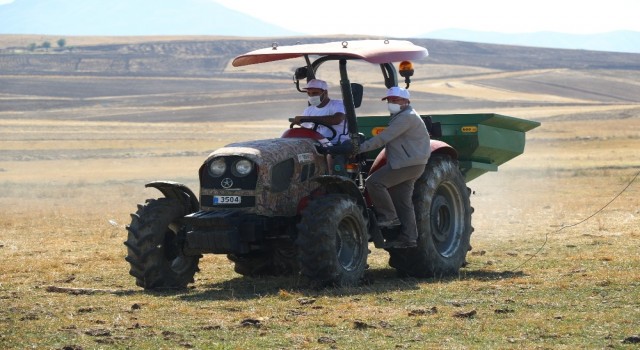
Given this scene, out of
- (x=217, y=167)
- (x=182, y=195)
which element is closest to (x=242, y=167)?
(x=217, y=167)

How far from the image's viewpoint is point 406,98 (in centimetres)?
1298

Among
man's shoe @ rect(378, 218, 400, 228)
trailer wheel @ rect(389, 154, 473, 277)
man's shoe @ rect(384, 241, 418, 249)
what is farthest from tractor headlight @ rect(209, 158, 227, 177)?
trailer wheel @ rect(389, 154, 473, 277)

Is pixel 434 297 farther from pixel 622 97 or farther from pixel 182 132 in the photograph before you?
pixel 622 97

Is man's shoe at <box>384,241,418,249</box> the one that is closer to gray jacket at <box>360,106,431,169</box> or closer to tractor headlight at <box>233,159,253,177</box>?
gray jacket at <box>360,106,431,169</box>

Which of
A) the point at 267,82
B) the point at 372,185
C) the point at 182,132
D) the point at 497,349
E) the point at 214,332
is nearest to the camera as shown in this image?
the point at 497,349

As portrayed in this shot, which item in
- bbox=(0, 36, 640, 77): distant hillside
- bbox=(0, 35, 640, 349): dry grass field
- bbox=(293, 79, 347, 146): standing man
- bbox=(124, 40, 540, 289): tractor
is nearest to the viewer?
bbox=(0, 35, 640, 349): dry grass field

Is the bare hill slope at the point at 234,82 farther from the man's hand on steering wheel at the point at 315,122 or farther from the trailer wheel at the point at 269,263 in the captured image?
the man's hand on steering wheel at the point at 315,122

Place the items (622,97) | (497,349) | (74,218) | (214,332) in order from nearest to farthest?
1. (497,349)
2. (214,332)
3. (74,218)
4. (622,97)

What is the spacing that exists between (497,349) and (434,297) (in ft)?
9.30

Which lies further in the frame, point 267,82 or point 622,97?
point 267,82

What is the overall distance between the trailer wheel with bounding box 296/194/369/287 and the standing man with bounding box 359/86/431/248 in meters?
0.61

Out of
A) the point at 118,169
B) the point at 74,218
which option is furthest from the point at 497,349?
the point at 118,169

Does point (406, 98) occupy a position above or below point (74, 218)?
above

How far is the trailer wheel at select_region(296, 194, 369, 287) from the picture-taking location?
11609mm
